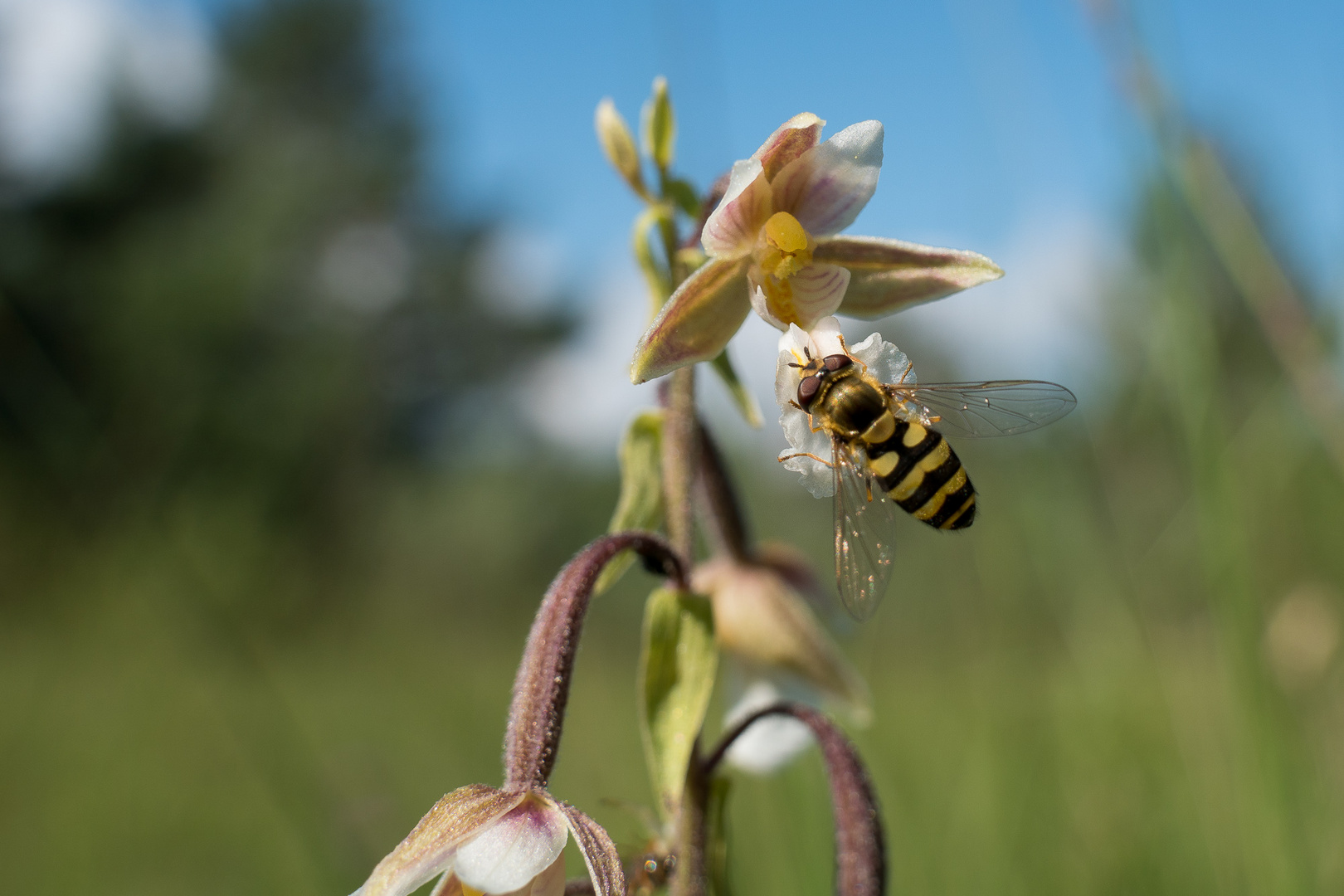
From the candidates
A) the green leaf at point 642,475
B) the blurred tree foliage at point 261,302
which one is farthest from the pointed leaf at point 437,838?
the blurred tree foliage at point 261,302

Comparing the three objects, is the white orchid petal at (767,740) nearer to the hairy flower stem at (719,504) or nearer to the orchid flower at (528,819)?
the hairy flower stem at (719,504)

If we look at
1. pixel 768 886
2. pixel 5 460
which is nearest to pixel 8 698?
pixel 768 886

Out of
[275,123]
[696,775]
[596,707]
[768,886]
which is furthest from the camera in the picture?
[275,123]

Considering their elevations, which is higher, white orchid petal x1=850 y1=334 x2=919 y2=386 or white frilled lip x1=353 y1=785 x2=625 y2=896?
white orchid petal x1=850 y1=334 x2=919 y2=386

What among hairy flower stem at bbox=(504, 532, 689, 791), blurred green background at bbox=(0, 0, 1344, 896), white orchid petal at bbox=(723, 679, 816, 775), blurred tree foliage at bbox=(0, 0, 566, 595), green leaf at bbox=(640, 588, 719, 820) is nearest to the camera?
hairy flower stem at bbox=(504, 532, 689, 791)

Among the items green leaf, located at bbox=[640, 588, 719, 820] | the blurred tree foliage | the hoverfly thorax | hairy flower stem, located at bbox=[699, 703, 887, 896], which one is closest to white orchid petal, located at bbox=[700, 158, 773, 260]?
the hoverfly thorax

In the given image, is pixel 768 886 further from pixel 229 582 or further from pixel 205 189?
pixel 205 189

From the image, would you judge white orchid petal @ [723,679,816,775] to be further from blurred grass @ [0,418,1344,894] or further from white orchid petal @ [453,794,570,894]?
white orchid petal @ [453,794,570,894]
